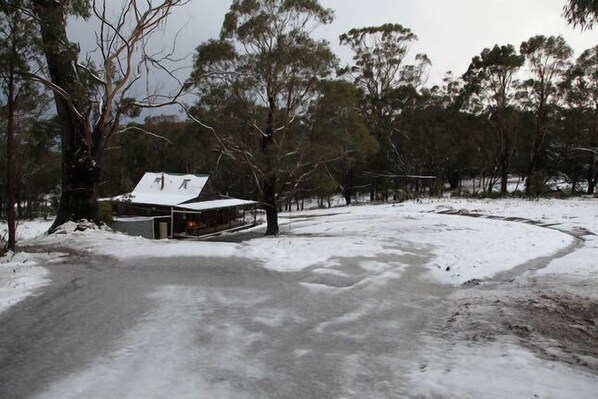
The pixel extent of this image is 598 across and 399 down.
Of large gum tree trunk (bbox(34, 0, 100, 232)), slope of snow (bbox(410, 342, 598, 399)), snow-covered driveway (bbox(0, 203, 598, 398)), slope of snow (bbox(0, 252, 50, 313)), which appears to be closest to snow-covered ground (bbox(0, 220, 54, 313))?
slope of snow (bbox(0, 252, 50, 313))

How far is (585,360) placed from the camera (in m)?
4.14

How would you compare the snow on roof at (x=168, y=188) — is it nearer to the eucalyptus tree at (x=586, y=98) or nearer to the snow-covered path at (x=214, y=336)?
the snow-covered path at (x=214, y=336)

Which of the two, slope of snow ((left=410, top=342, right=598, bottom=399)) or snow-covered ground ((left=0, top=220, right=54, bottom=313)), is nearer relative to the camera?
slope of snow ((left=410, top=342, right=598, bottom=399))

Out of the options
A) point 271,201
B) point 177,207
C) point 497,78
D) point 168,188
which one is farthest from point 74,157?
point 497,78

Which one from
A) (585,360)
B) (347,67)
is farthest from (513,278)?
(347,67)

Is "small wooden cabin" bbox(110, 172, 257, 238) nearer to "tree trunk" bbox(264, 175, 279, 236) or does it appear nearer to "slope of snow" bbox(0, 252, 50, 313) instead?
"tree trunk" bbox(264, 175, 279, 236)

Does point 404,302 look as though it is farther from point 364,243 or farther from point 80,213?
point 80,213

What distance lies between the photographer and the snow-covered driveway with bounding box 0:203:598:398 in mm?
3732

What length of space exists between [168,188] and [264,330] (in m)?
27.1

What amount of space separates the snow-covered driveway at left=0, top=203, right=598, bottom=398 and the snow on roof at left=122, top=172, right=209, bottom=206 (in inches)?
751

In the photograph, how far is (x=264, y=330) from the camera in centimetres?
515

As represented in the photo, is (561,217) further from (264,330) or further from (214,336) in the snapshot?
(214,336)

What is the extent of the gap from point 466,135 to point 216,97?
1209 inches

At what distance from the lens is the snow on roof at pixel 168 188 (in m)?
28.6
